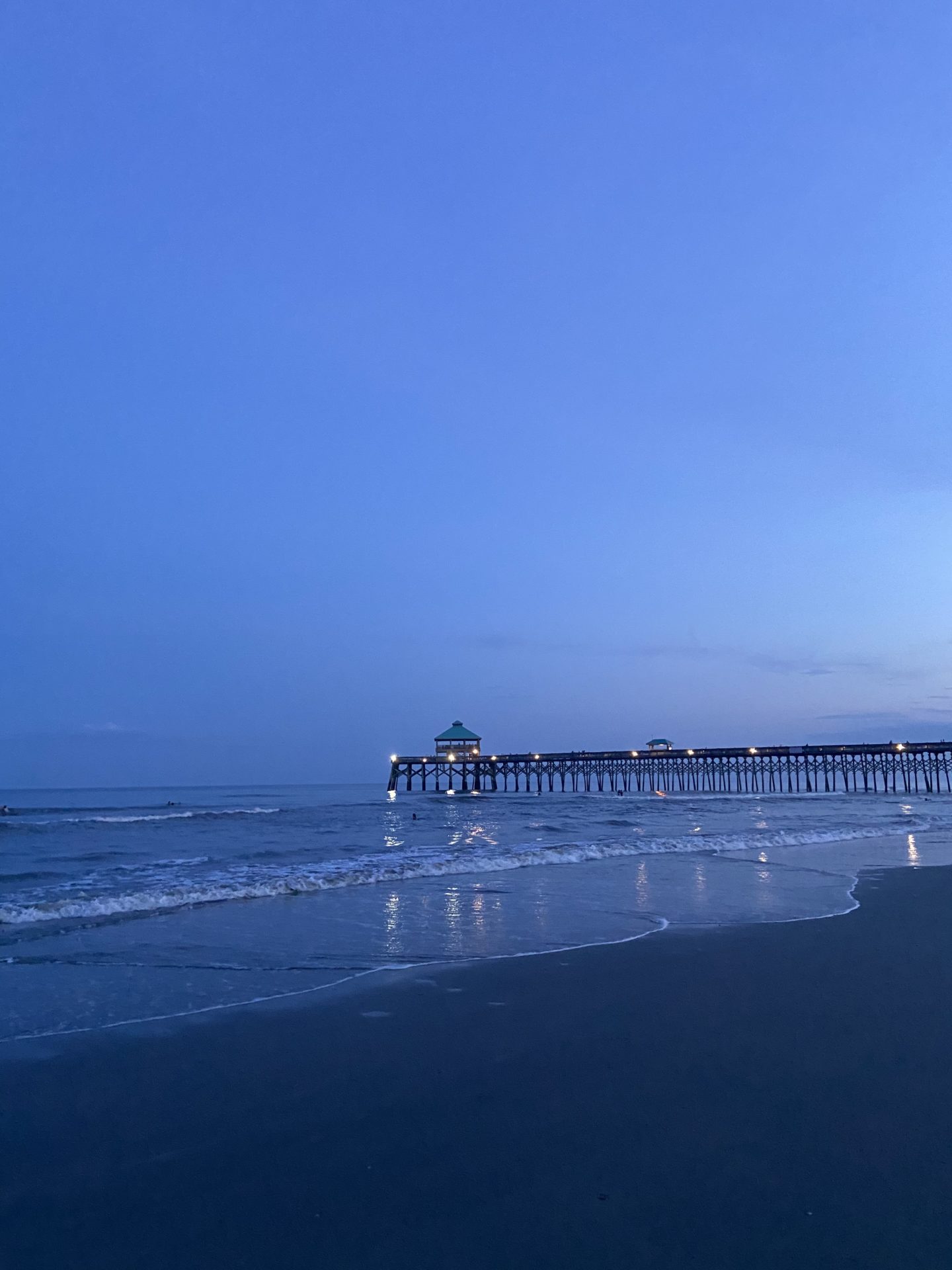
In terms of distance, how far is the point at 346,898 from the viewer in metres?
12.0

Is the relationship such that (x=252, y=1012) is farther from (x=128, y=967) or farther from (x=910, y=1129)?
(x=910, y=1129)

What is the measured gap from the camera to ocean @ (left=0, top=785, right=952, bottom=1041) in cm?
708


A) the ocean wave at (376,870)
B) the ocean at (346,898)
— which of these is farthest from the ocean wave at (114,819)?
the ocean wave at (376,870)

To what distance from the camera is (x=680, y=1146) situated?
3523 mm

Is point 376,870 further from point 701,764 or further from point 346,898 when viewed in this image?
point 701,764

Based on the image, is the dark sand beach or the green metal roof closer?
the dark sand beach

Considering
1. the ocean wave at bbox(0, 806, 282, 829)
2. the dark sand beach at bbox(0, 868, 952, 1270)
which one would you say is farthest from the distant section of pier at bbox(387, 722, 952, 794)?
the dark sand beach at bbox(0, 868, 952, 1270)

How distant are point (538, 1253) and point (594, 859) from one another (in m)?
14.8

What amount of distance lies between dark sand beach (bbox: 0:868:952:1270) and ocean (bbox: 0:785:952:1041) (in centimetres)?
132

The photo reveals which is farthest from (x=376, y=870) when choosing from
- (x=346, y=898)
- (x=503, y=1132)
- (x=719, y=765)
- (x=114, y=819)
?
(x=719, y=765)

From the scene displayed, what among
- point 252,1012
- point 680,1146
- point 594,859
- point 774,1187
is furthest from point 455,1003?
point 594,859

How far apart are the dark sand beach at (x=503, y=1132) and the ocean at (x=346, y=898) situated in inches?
51.9

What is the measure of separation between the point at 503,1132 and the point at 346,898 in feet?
28.3

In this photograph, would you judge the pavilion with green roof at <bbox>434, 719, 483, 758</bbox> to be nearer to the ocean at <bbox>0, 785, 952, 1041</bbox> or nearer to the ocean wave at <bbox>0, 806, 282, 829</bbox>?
the ocean wave at <bbox>0, 806, 282, 829</bbox>
